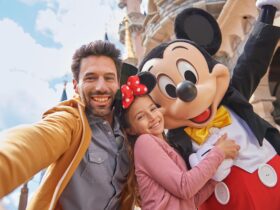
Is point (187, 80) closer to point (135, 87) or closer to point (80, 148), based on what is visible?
point (135, 87)

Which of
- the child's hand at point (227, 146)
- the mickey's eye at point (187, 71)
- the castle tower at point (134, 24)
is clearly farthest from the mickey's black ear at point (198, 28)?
the castle tower at point (134, 24)

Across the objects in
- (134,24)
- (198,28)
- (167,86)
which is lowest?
(134,24)

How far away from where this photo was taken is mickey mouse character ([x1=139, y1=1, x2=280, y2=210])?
2004 millimetres

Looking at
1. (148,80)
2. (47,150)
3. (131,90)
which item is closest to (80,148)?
(47,150)

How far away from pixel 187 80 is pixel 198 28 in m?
0.54

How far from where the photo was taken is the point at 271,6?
7.77 ft

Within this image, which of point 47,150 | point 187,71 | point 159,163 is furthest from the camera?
point 187,71

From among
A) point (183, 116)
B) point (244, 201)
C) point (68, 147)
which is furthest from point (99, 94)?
point (244, 201)

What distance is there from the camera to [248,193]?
1.96 metres

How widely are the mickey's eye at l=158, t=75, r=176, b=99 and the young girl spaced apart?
23 centimetres

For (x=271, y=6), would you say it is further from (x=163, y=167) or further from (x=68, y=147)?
(x=68, y=147)

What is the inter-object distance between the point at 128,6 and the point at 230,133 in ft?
49.4

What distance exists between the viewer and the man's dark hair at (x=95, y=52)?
1.85 meters

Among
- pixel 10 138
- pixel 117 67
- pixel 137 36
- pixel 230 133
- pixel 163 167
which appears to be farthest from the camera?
pixel 137 36
